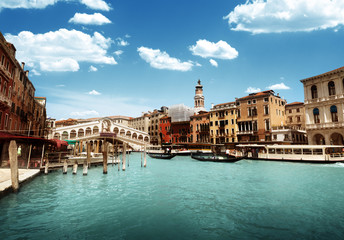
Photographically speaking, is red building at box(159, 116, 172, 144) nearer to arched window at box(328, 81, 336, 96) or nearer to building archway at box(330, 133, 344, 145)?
building archway at box(330, 133, 344, 145)

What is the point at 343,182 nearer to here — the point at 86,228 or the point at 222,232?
the point at 222,232

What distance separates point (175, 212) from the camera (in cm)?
855

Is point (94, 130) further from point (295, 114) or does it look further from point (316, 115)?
point (316, 115)

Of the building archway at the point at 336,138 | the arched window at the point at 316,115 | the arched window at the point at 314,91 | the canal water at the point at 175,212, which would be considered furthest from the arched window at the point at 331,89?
the canal water at the point at 175,212

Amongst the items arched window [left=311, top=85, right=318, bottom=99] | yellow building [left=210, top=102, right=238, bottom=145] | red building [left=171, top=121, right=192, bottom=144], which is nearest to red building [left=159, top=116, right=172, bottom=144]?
red building [left=171, top=121, right=192, bottom=144]

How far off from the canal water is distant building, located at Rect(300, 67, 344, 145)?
17.8 meters

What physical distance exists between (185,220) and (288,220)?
378cm

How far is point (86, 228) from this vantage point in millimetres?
6957

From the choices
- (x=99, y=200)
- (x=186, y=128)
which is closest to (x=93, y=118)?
Answer: (x=186, y=128)

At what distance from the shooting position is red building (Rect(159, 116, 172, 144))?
60.2m

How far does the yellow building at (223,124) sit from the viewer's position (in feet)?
143

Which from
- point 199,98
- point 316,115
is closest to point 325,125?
point 316,115

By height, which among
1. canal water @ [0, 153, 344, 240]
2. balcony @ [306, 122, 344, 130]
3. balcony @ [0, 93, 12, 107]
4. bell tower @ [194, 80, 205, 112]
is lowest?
canal water @ [0, 153, 344, 240]

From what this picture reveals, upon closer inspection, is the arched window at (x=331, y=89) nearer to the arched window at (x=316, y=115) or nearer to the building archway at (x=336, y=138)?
the arched window at (x=316, y=115)
